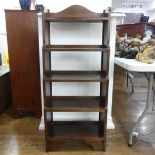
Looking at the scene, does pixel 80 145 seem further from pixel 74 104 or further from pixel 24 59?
pixel 24 59

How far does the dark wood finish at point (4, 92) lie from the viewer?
106 inches

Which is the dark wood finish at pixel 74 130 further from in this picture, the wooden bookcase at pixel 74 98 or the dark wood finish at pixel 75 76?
the dark wood finish at pixel 75 76

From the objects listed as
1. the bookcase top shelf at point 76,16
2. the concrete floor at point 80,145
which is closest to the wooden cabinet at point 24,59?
the concrete floor at point 80,145

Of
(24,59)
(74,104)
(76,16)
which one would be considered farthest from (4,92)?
(76,16)

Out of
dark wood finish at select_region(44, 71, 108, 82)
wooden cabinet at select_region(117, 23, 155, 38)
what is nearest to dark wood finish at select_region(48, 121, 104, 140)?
dark wood finish at select_region(44, 71, 108, 82)

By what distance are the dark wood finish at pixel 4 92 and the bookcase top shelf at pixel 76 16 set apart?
139cm

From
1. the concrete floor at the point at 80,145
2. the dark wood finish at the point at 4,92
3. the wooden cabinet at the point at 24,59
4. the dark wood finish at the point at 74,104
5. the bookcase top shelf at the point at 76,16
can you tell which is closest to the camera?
the bookcase top shelf at the point at 76,16

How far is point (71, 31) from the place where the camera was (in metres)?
2.05

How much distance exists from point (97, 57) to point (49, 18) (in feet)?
2.32

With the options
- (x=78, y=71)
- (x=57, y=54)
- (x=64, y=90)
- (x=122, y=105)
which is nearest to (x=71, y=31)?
(x=57, y=54)

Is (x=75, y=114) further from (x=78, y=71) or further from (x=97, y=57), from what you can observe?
(x=97, y=57)

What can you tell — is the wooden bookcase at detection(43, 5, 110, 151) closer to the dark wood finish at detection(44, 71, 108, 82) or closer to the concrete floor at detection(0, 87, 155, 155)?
the dark wood finish at detection(44, 71, 108, 82)

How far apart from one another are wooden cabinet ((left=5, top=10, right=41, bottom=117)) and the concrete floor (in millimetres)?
246

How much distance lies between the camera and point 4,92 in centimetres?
281
